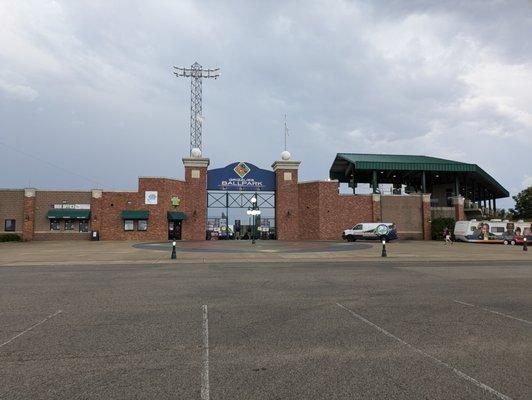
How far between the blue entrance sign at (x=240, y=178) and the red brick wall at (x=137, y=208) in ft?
16.9

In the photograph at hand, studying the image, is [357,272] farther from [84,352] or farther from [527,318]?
[84,352]

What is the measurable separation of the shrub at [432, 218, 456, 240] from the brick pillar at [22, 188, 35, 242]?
4307 cm

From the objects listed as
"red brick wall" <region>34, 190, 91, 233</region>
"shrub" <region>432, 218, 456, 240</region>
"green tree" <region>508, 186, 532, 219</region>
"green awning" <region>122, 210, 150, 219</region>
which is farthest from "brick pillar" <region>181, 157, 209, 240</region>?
"green tree" <region>508, 186, 532, 219</region>

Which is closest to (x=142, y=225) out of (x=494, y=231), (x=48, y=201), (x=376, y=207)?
(x=48, y=201)

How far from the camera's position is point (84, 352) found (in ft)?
18.4

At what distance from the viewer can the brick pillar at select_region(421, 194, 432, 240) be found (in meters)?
49.8

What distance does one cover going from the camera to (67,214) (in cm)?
4347

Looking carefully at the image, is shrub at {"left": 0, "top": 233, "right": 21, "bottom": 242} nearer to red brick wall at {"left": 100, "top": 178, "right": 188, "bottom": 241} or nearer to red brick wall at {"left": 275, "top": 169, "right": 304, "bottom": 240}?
red brick wall at {"left": 100, "top": 178, "right": 188, "bottom": 241}

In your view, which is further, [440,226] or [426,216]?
[426,216]

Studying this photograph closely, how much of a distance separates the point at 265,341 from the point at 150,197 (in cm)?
4096

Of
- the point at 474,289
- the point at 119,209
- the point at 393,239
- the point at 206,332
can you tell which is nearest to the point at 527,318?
the point at 474,289

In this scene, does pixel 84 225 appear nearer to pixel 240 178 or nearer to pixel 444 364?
pixel 240 178

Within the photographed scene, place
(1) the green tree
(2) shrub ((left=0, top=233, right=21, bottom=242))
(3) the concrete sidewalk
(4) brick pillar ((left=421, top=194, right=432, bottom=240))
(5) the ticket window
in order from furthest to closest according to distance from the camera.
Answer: (1) the green tree, (4) brick pillar ((left=421, top=194, right=432, bottom=240)), (5) the ticket window, (2) shrub ((left=0, top=233, right=21, bottom=242)), (3) the concrete sidewalk

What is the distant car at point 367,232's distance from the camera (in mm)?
44219
